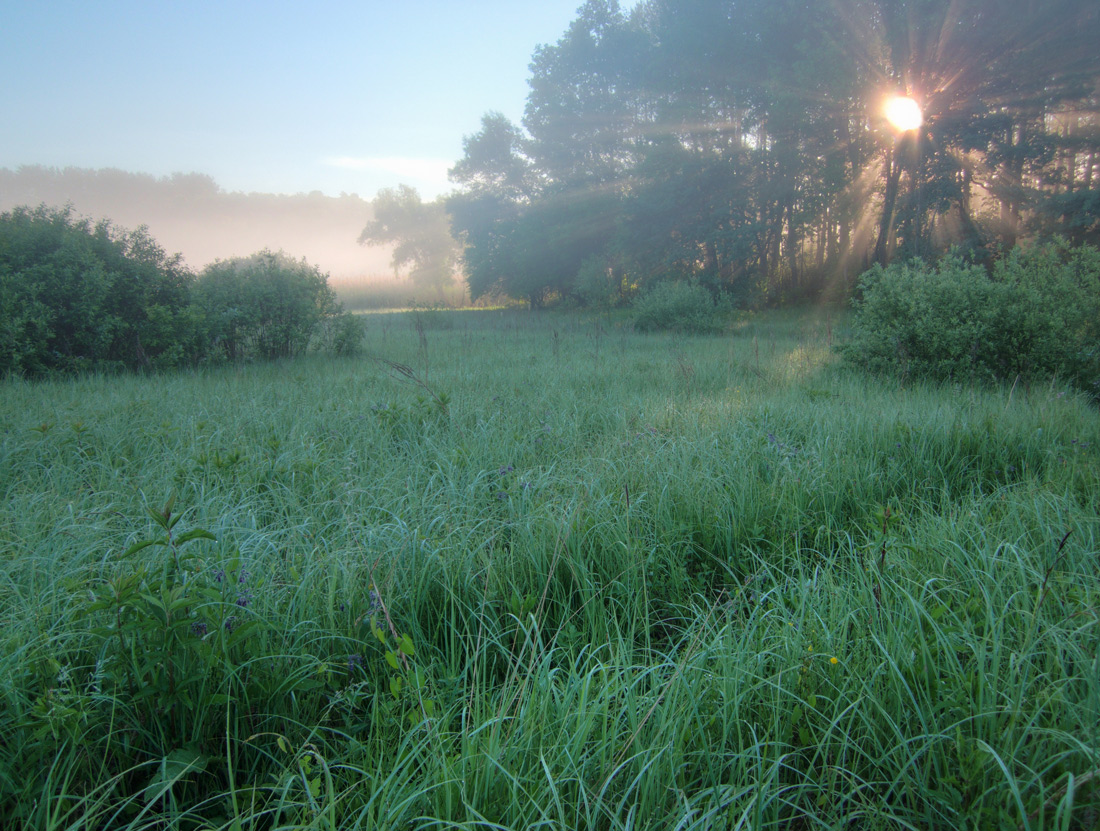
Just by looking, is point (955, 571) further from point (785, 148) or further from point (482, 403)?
point (785, 148)

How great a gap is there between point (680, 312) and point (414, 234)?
53.2 meters

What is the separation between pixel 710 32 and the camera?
72.7 feet

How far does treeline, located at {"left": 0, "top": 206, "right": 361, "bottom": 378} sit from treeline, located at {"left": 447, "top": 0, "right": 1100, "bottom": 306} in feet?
45.0

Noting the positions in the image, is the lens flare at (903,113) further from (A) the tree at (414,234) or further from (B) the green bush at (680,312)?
(A) the tree at (414,234)

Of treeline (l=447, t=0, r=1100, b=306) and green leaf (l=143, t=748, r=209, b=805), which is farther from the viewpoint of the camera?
treeline (l=447, t=0, r=1100, b=306)

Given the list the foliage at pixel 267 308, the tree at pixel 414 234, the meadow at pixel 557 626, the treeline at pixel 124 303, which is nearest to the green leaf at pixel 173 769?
the meadow at pixel 557 626

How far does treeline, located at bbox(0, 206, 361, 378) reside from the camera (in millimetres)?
6453

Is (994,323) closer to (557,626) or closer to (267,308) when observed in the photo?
(557,626)

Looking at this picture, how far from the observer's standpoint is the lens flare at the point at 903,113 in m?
17.8

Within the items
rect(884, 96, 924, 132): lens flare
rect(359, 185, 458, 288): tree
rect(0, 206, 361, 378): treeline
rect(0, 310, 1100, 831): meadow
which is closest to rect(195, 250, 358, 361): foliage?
rect(0, 206, 361, 378): treeline

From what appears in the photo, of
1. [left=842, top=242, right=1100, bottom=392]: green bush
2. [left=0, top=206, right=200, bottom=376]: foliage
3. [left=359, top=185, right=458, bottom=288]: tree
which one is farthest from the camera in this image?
[left=359, top=185, right=458, bottom=288]: tree

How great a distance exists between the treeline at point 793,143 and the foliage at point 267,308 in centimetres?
1281

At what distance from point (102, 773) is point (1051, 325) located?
795cm

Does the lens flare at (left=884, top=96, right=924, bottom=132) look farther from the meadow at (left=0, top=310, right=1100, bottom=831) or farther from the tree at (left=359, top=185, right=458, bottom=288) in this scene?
the tree at (left=359, top=185, right=458, bottom=288)
